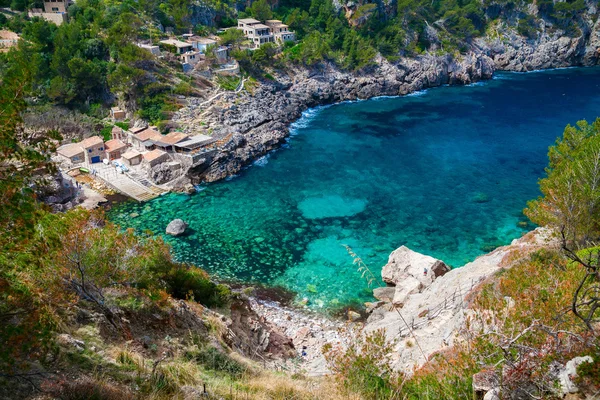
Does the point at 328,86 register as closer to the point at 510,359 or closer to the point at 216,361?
the point at 216,361

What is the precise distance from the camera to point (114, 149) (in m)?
48.9

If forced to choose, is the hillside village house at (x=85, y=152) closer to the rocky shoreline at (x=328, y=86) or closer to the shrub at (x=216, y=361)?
the rocky shoreline at (x=328, y=86)

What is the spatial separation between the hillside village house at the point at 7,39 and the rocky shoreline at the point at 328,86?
95.1 feet

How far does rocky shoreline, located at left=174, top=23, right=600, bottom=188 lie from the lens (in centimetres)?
5312

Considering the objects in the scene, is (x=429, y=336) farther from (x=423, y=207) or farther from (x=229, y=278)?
(x=423, y=207)

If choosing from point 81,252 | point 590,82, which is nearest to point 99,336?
point 81,252

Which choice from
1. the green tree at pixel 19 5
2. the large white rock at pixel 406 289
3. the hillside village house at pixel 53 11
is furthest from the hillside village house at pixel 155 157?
the green tree at pixel 19 5

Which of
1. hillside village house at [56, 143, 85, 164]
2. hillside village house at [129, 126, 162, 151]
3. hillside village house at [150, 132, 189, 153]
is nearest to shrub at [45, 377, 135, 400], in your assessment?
hillside village house at [150, 132, 189, 153]

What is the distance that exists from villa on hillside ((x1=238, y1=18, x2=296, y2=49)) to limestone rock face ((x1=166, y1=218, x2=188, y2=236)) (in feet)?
162

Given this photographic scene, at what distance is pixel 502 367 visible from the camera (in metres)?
8.41

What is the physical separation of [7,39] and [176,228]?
51.0 m

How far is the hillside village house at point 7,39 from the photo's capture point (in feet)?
200

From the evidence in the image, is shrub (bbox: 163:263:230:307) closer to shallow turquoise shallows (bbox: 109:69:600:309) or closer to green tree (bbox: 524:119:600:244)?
shallow turquoise shallows (bbox: 109:69:600:309)

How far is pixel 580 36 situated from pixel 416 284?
10635 cm
